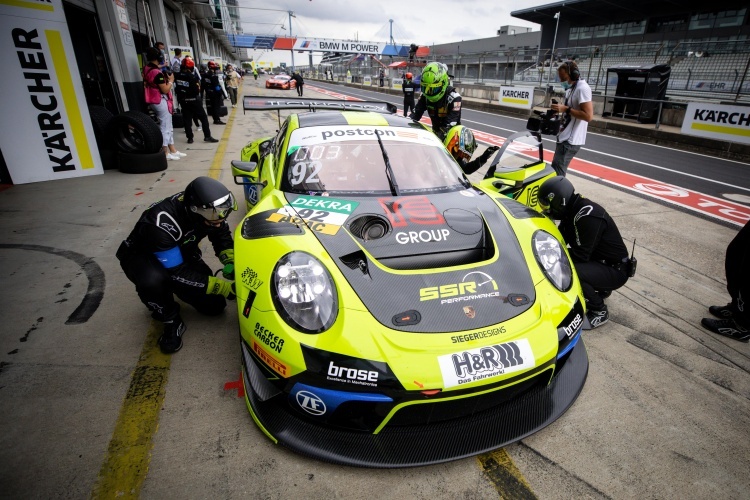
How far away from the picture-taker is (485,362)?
61.9 inches

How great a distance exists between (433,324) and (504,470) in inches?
27.2

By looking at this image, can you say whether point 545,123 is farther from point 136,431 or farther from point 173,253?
point 136,431

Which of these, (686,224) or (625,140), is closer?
(686,224)

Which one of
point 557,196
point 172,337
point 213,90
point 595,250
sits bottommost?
point 172,337

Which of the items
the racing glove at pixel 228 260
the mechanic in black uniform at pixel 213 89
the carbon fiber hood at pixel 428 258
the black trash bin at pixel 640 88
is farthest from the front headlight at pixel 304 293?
the black trash bin at pixel 640 88

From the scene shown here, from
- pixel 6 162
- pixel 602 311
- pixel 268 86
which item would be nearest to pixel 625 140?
pixel 602 311

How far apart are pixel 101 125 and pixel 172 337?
5500 mm

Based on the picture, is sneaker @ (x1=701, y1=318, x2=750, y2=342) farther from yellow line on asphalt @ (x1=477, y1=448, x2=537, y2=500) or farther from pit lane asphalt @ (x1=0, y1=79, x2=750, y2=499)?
yellow line on asphalt @ (x1=477, y1=448, x2=537, y2=500)

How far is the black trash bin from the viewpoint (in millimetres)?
11375

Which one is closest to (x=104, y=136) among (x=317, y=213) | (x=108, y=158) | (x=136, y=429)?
(x=108, y=158)

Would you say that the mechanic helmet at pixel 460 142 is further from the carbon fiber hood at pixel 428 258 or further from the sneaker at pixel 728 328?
the sneaker at pixel 728 328

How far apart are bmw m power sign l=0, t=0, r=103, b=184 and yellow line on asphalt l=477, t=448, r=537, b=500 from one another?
22.7ft

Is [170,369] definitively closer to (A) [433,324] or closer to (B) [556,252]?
(A) [433,324]

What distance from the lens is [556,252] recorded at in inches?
86.3
